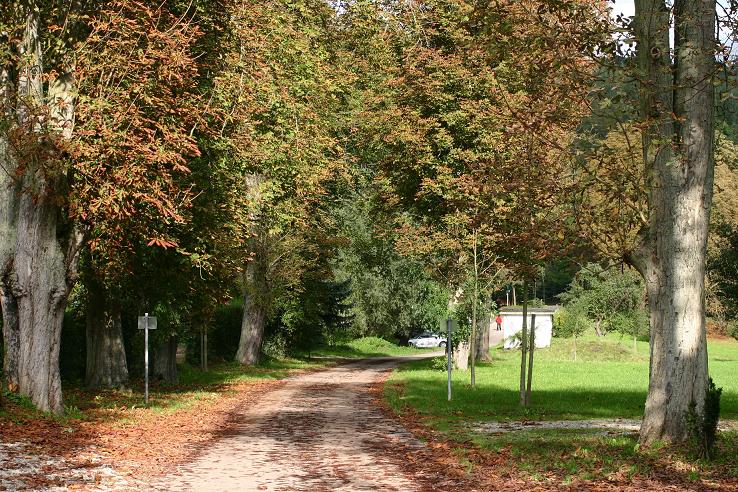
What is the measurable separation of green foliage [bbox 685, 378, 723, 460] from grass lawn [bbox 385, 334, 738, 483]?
20cm

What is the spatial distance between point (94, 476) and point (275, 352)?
120 ft

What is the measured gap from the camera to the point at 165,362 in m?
30.1

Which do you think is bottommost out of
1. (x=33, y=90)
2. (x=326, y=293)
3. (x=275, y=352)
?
(x=275, y=352)

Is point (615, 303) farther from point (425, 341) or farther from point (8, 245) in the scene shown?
point (8, 245)

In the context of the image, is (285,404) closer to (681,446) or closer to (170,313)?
(170,313)

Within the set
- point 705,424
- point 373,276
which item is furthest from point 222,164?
point 373,276

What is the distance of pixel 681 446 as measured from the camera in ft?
40.4

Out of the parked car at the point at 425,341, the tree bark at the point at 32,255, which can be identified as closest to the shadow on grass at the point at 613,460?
the tree bark at the point at 32,255

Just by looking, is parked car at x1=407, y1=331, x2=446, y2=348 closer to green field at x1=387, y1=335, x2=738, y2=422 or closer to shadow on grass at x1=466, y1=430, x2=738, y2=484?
green field at x1=387, y1=335, x2=738, y2=422

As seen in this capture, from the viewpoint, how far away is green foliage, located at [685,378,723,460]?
1202 centimetres

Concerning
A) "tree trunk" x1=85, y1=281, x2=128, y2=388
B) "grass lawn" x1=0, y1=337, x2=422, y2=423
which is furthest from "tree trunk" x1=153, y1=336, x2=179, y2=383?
"tree trunk" x1=85, y1=281, x2=128, y2=388

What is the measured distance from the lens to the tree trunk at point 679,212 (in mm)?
12531

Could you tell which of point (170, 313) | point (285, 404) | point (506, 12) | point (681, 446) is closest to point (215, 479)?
point (681, 446)

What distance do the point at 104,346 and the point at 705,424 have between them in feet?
56.3
